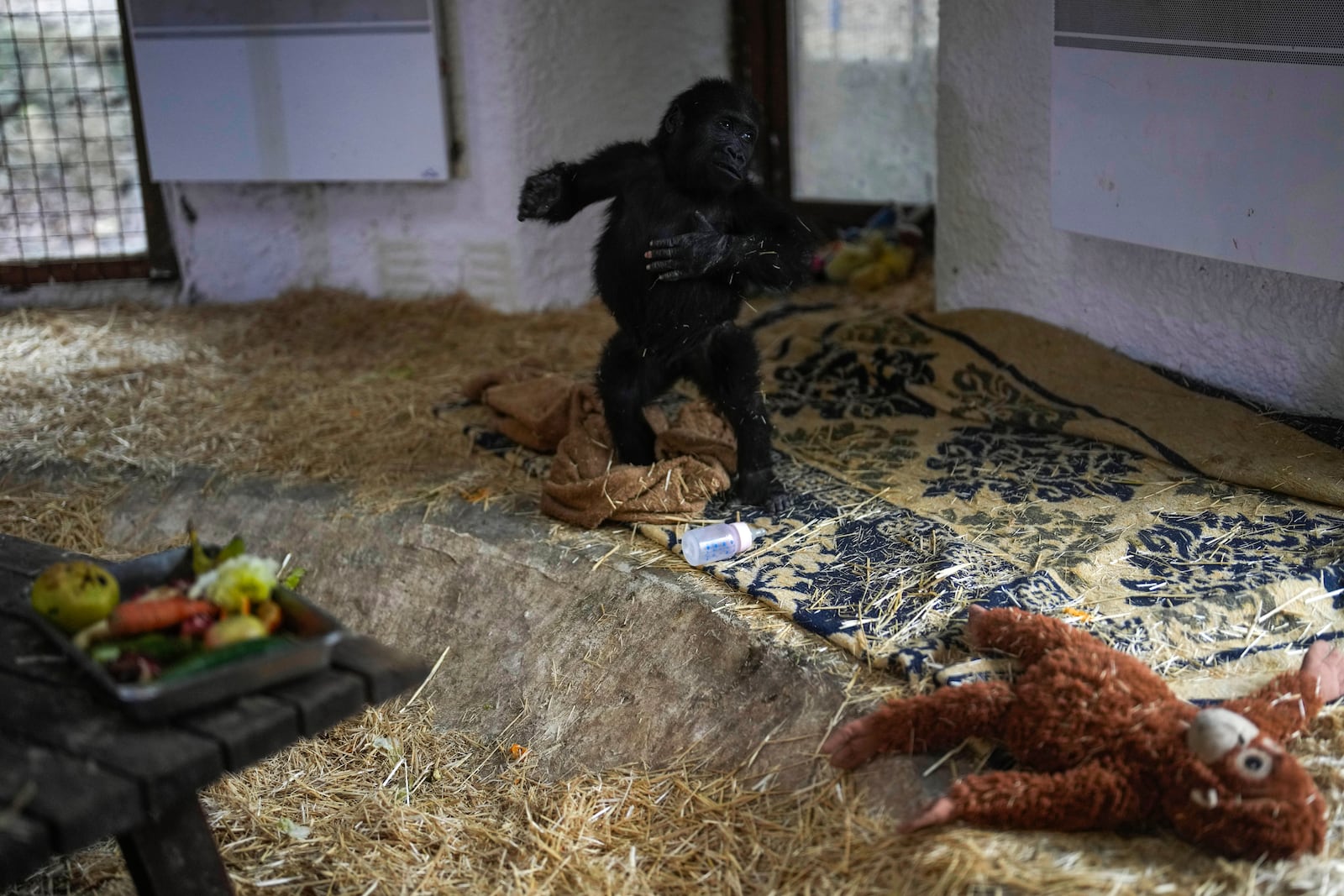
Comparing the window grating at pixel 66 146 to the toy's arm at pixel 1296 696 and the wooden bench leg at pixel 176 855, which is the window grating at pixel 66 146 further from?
the toy's arm at pixel 1296 696

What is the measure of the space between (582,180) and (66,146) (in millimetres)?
3686

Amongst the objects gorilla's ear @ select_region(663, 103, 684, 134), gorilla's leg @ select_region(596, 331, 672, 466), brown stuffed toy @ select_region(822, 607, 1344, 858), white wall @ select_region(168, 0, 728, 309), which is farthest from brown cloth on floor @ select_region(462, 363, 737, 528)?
white wall @ select_region(168, 0, 728, 309)

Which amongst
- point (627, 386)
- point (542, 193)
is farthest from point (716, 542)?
point (542, 193)

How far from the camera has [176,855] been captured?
2340 millimetres

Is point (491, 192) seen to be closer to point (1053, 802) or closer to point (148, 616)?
point (148, 616)

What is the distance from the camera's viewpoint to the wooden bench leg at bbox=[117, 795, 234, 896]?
2301 millimetres

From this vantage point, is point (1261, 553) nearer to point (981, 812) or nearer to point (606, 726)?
point (981, 812)

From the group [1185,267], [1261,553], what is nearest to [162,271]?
[1185,267]

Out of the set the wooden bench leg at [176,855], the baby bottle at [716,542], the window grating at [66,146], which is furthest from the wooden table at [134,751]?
the window grating at [66,146]

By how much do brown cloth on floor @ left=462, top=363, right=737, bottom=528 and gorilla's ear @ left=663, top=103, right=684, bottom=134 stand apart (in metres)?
0.97

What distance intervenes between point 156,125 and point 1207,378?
470 centimetres

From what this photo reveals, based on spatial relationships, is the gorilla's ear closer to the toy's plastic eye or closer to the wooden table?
the wooden table

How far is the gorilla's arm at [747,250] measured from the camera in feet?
11.7

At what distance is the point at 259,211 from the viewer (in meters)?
6.29
